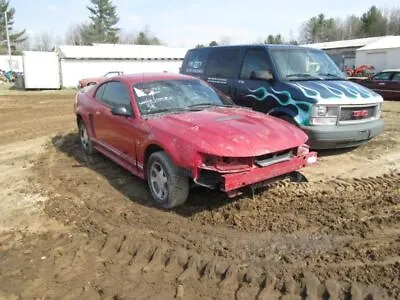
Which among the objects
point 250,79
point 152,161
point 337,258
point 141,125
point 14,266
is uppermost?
point 250,79

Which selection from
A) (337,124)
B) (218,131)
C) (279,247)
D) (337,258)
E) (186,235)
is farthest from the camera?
(337,124)

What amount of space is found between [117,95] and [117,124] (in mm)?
517

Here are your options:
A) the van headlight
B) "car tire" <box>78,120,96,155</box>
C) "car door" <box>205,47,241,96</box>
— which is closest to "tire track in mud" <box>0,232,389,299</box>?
"car tire" <box>78,120,96,155</box>

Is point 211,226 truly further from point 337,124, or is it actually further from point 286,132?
point 337,124

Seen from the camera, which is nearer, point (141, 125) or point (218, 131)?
point (218, 131)

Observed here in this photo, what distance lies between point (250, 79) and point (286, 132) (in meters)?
2.88

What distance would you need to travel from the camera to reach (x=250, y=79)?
25.5 feet

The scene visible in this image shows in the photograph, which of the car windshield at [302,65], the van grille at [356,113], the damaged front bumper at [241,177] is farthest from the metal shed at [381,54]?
the damaged front bumper at [241,177]

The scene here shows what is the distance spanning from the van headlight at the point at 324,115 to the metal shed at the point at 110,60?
3200 centimetres

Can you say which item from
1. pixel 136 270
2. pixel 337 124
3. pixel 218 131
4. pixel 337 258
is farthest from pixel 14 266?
pixel 337 124

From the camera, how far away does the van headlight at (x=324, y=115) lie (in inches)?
262

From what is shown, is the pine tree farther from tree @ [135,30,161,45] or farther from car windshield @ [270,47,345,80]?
car windshield @ [270,47,345,80]

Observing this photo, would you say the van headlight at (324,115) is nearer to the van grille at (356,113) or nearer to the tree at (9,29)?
the van grille at (356,113)

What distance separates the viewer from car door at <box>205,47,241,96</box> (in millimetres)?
8211
